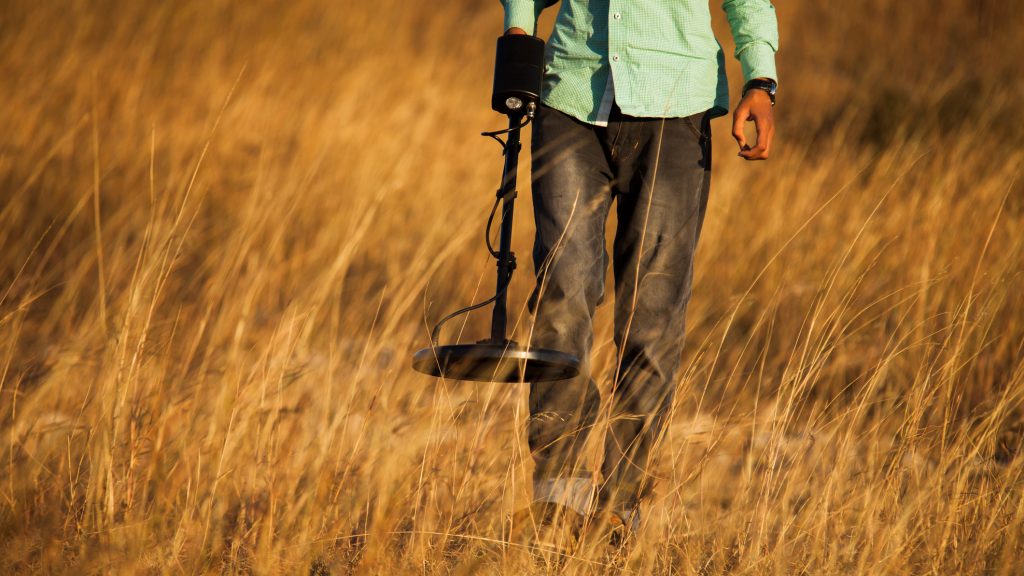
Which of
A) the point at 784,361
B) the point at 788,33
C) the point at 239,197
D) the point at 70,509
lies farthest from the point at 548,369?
the point at 788,33

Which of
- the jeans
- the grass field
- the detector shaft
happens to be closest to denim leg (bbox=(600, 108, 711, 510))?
the jeans

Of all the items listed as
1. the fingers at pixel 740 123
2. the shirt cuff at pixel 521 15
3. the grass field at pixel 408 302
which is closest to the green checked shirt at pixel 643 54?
the shirt cuff at pixel 521 15

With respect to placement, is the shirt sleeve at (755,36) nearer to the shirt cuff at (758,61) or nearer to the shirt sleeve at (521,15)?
the shirt cuff at (758,61)

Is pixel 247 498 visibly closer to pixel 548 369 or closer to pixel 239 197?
pixel 548 369

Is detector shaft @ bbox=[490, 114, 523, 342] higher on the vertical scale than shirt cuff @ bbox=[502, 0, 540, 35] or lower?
lower

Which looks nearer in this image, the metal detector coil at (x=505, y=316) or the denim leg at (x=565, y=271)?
the metal detector coil at (x=505, y=316)

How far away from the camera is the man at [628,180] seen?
232cm

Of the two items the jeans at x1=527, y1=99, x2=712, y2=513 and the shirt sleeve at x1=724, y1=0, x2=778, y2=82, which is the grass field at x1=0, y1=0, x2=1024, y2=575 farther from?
the shirt sleeve at x1=724, y1=0, x2=778, y2=82

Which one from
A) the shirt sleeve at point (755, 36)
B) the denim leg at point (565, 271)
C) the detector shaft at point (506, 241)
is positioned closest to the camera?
the detector shaft at point (506, 241)

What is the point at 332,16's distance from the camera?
6.20 meters

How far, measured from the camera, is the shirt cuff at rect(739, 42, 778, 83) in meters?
2.48

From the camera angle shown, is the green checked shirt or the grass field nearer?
the grass field

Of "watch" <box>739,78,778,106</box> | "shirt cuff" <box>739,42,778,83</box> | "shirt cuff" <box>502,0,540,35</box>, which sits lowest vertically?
"watch" <box>739,78,778,106</box>

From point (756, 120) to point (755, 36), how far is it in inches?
9.5
